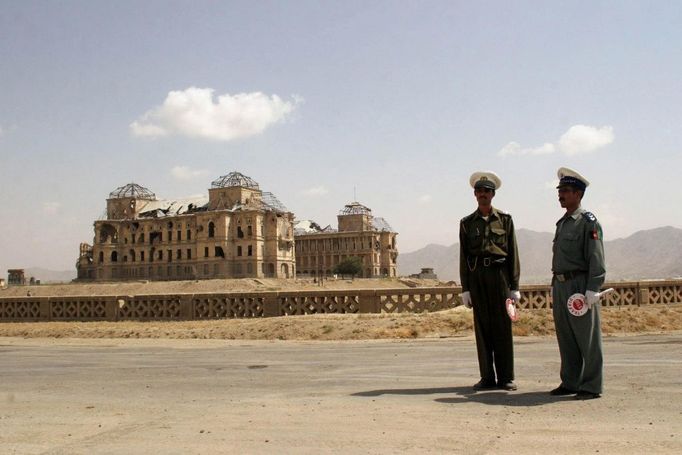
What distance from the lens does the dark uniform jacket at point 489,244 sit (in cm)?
830

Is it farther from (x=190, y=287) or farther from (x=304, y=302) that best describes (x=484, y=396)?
(x=190, y=287)

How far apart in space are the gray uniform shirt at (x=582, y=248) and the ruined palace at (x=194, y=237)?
99.3 meters

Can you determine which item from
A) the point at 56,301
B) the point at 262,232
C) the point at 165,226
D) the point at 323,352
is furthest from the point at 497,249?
the point at 165,226

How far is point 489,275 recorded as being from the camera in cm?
826

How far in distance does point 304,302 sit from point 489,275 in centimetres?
1407

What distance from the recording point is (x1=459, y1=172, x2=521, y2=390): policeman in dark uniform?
8156mm

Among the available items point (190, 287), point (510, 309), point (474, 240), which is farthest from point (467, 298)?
point (190, 287)

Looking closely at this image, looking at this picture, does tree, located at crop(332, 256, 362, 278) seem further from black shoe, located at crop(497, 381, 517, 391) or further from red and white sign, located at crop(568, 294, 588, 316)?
red and white sign, located at crop(568, 294, 588, 316)

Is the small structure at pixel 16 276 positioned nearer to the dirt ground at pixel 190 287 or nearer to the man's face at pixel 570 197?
the dirt ground at pixel 190 287

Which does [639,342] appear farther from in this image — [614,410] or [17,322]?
[17,322]

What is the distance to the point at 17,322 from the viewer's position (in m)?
26.8

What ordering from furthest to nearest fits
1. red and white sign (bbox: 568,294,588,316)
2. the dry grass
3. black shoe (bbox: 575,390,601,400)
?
1. the dry grass
2. red and white sign (bbox: 568,294,588,316)
3. black shoe (bbox: 575,390,601,400)

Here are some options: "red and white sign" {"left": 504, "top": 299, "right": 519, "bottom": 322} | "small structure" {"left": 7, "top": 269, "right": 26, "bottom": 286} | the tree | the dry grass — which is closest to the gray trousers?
"red and white sign" {"left": 504, "top": 299, "right": 519, "bottom": 322}

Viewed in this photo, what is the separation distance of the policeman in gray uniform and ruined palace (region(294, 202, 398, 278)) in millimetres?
129863
